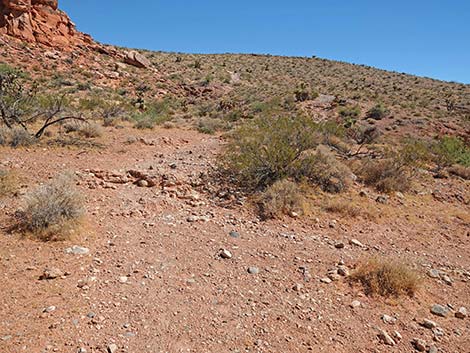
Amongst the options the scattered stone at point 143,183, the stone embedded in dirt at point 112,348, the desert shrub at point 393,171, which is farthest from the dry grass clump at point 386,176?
the stone embedded in dirt at point 112,348

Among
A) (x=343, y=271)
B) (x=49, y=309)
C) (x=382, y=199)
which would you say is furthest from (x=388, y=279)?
(x=49, y=309)

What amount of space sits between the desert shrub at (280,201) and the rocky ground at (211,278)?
28 centimetres

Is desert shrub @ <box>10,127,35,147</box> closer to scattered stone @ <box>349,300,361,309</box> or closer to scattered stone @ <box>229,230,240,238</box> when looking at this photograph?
scattered stone @ <box>229,230,240,238</box>

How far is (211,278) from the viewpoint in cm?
384

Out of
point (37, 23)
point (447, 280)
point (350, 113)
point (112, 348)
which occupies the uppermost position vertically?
point (37, 23)

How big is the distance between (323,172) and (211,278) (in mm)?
4563

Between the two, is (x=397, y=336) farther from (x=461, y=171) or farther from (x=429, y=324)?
(x=461, y=171)

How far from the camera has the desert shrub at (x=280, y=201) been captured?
5.80 m

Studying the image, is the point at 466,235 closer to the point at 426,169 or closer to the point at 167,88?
the point at 426,169

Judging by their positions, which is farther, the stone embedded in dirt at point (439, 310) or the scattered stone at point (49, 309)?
the stone embedded in dirt at point (439, 310)

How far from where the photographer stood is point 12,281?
10.8ft

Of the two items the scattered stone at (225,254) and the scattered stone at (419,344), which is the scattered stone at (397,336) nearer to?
the scattered stone at (419,344)

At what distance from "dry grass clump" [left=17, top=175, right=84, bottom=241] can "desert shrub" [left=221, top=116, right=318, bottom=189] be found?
3553mm

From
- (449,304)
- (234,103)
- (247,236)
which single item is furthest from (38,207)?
(234,103)
